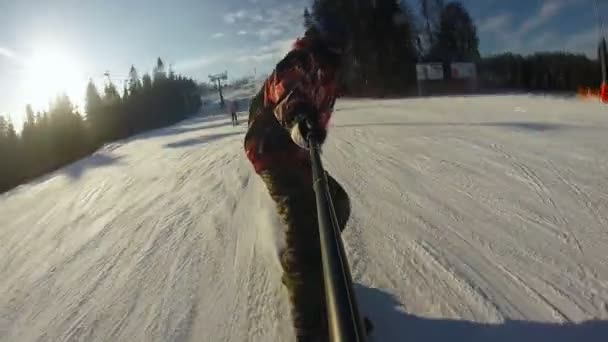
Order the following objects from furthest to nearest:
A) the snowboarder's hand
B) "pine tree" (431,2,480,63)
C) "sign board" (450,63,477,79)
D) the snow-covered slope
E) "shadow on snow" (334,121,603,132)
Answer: "pine tree" (431,2,480,63) → "sign board" (450,63,477,79) → "shadow on snow" (334,121,603,132) → the snow-covered slope → the snowboarder's hand

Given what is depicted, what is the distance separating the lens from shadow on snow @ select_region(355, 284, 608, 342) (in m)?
2.51

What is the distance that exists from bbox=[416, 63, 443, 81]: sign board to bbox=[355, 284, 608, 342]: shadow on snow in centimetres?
3871

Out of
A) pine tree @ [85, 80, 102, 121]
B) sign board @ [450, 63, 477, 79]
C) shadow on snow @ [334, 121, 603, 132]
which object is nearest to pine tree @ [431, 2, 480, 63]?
sign board @ [450, 63, 477, 79]

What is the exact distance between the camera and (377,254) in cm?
397

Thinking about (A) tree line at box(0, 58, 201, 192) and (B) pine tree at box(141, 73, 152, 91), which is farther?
(B) pine tree at box(141, 73, 152, 91)

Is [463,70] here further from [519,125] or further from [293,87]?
[293,87]

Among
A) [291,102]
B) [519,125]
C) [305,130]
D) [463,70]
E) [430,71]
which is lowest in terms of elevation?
[519,125]

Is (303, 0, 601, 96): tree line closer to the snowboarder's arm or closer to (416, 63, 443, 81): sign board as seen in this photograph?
(416, 63, 443, 81): sign board

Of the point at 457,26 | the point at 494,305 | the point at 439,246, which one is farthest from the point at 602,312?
the point at 457,26

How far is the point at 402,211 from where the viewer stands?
5.09 m

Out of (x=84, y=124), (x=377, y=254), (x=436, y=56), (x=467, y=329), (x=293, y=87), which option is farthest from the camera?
(x=84, y=124)

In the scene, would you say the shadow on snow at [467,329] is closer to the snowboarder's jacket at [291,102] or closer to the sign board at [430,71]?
the snowboarder's jacket at [291,102]

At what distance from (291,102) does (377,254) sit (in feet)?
6.81

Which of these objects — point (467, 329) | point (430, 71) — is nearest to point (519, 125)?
point (467, 329)
